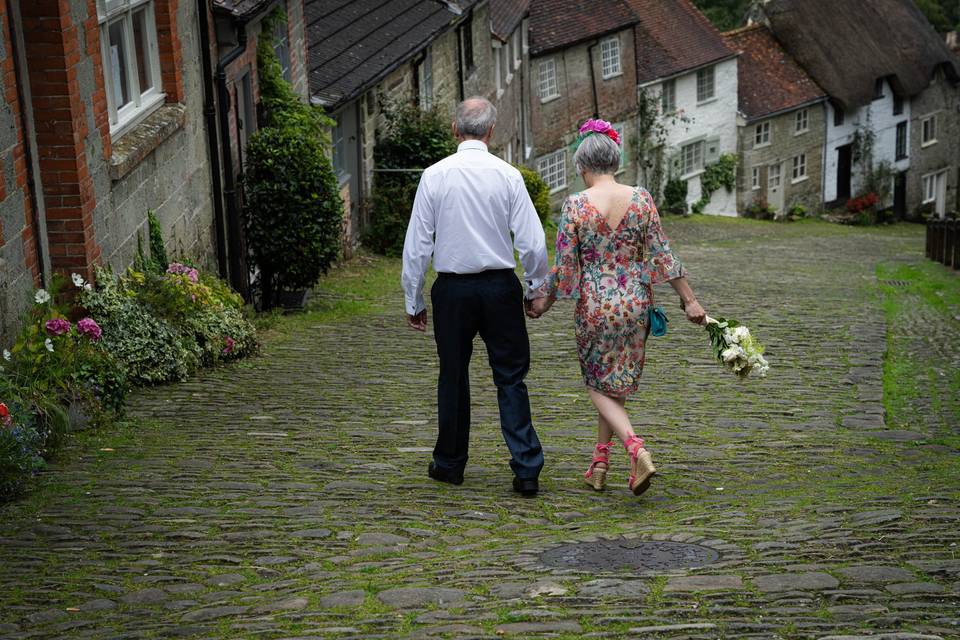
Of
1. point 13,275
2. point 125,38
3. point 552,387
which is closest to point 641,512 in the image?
point 552,387

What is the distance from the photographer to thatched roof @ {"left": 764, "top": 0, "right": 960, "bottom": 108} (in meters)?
41.0

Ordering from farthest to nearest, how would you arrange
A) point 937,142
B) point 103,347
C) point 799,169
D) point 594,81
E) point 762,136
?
point 937,142 → point 799,169 → point 762,136 → point 594,81 → point 103,347

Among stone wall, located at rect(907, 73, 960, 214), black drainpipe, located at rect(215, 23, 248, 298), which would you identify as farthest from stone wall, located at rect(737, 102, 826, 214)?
black drainpipe, located at rect(215, 23, 248, 298)

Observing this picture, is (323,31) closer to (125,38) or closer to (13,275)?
(125,38)

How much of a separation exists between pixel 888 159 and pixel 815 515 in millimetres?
41716

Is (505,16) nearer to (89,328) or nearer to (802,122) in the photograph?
(802,122)

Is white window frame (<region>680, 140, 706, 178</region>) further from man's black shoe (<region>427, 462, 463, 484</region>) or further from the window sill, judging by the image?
man's black shoe (<region>427, 462, 463, 484</region>)

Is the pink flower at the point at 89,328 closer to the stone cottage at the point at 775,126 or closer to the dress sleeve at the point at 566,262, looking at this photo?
the dress sleeve at the point at 566,262

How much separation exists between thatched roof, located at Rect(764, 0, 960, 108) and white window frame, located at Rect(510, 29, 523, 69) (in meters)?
14.3

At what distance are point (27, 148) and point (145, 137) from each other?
2014 millimetres

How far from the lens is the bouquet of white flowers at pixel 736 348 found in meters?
6.13

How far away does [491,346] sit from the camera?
5926 mm

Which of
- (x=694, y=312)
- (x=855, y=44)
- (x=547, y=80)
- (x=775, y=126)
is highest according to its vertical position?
(x=855, y=44)

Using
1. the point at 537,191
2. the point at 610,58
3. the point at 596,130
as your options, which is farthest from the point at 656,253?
the point at 610,58
